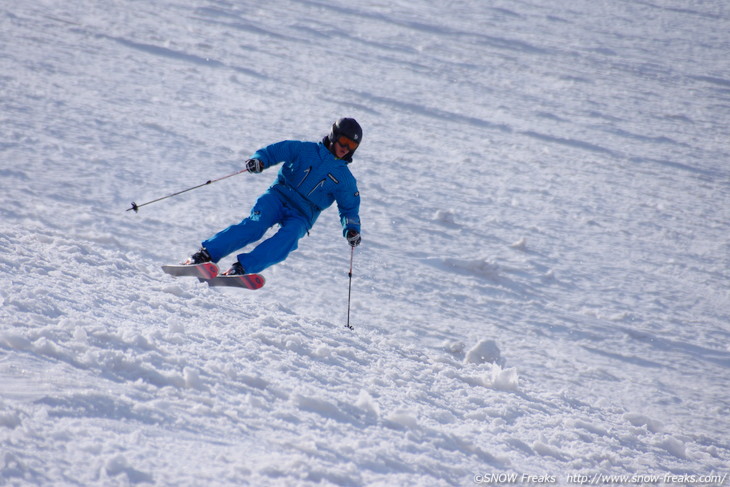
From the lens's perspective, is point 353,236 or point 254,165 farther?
point 353,236

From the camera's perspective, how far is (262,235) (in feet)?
17.6

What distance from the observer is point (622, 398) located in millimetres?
5613

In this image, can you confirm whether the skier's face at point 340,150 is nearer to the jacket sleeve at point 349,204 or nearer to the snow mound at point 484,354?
the jacket sleeve at point 349,204

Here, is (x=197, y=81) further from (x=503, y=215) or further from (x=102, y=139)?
(x=503, y=215)

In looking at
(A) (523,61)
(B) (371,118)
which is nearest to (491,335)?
(B) (371,118)

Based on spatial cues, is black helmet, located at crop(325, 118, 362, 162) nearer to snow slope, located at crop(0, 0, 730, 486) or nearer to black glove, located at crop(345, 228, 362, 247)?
black glove, located at crop(345, 228, 362, 247)

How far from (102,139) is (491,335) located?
5.85 m

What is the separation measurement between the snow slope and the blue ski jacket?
0.92m

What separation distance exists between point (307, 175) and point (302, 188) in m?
0.12

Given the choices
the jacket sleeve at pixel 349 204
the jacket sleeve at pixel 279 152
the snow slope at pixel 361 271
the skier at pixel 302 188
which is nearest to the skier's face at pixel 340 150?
the skier at pixel 302 188

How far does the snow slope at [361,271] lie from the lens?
10.3 feet

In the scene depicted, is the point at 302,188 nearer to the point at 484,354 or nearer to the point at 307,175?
the point at 307,175

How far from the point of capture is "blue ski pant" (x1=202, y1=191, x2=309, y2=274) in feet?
17.1

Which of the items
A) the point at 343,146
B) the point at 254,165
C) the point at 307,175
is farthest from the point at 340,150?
the point at 254,165
